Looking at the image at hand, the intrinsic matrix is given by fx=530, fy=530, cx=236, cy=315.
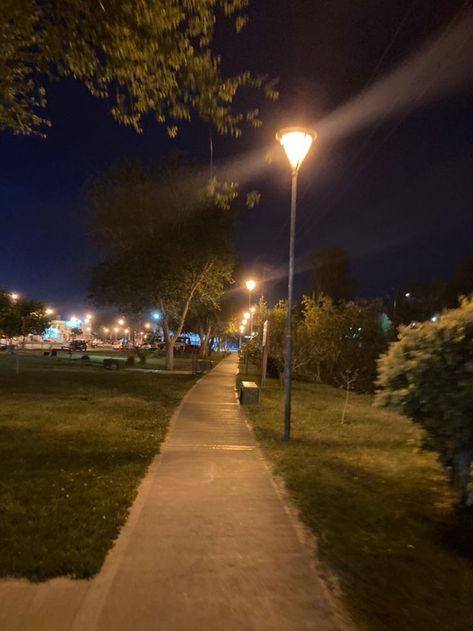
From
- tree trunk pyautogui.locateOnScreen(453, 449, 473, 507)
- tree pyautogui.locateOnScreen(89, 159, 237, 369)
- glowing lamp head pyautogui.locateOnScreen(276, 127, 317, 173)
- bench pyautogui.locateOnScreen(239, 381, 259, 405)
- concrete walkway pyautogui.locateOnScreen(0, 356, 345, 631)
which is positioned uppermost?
tree pyautogui.locateOnScreen(89, 159, 237, 369)

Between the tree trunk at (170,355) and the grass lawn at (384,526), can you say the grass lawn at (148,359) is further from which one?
the grass lawn at (384,526)

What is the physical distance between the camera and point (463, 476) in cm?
603

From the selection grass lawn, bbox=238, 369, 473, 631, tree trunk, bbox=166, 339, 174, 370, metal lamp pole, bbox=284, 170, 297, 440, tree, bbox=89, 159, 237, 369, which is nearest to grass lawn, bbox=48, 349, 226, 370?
tree trunk, bbox=166, 339, 174, 370

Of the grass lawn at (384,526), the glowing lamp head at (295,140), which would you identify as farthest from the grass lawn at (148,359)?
the grass lawn at (384,526)

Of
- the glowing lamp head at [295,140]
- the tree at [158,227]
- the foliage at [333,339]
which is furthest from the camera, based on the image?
the tree at [158,227]

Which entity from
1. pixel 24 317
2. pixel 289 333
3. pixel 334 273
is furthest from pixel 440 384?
Result: pixel 334 273

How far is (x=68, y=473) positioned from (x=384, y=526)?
4.00 m

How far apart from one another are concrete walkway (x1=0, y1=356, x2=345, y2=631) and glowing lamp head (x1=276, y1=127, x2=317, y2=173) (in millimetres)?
5872

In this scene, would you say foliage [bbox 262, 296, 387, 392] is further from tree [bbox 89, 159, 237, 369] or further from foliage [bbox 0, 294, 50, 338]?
foliage [bbox 0, 294, 50, 338]

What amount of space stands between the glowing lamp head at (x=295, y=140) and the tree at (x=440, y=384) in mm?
4574

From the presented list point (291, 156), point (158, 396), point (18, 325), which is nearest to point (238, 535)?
point (291, 156)

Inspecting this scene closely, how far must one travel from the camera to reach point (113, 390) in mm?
18594

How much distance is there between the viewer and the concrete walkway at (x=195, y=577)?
11.2ft

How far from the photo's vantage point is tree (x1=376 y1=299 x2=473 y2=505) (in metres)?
4.99
